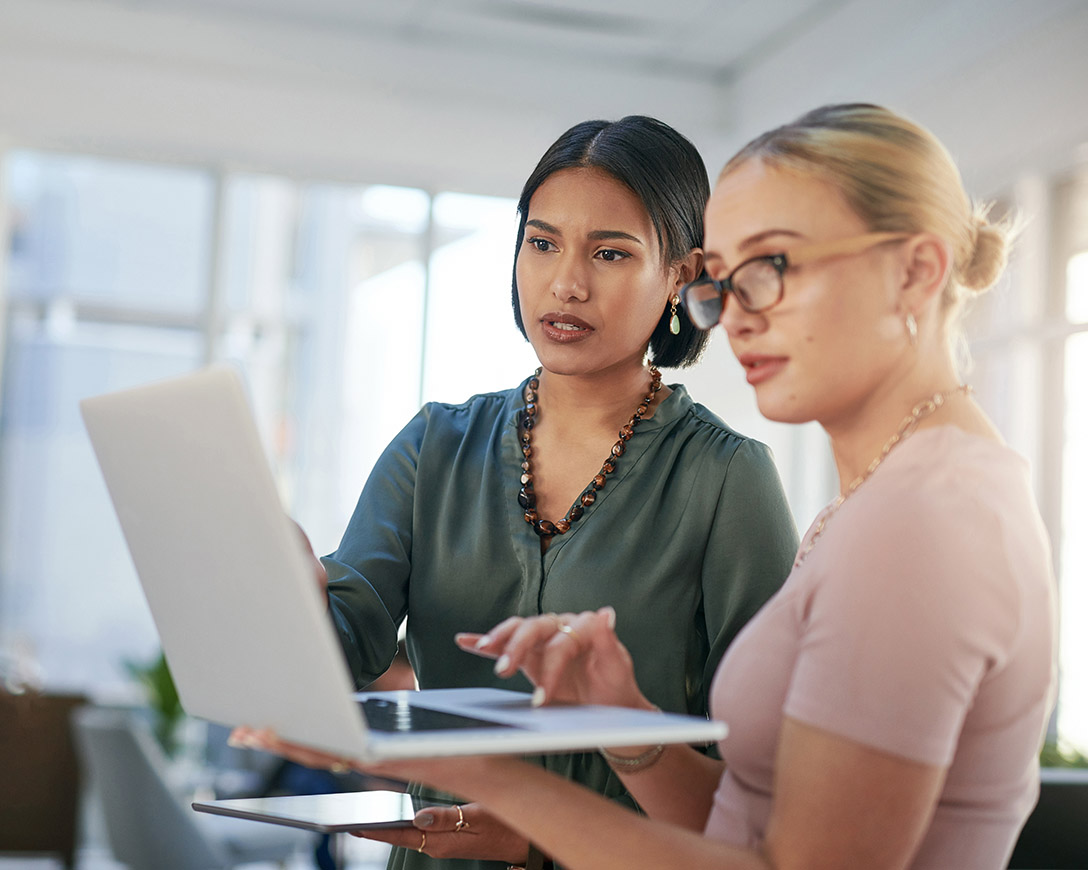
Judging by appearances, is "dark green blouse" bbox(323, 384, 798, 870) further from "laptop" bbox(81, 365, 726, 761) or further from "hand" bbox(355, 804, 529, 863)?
"laptop" bbox(81, 365, 726, 761)

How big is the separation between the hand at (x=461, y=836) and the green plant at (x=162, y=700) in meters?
5.17

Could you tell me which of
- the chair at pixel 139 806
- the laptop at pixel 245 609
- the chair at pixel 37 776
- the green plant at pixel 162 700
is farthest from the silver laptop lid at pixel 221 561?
the green plant at pixel 162 700

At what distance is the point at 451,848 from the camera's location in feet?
4.49

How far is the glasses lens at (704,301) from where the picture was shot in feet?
3.91

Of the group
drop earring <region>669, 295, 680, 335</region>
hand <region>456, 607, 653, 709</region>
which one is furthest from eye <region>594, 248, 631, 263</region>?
hand <region>456, 607, 653, 709</region>

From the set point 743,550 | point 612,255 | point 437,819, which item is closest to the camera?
point 437,819

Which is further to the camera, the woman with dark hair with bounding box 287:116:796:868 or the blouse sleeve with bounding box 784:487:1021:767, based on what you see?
the woman with dark hair with bounding box 287:116:796:868

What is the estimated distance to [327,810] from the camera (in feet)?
3.81

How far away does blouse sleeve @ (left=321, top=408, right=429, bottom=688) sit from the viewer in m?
1.50

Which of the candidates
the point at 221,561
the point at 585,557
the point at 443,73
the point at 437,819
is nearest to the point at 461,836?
the point at 437,819

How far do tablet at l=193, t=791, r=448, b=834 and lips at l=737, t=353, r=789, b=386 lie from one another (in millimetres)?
559

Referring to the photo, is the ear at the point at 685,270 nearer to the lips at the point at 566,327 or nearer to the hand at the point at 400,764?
the lips at the point at 566,327

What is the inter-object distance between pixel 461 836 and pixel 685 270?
2.64 feet

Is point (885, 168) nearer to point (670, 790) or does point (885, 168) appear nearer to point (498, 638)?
point (498, 638)
